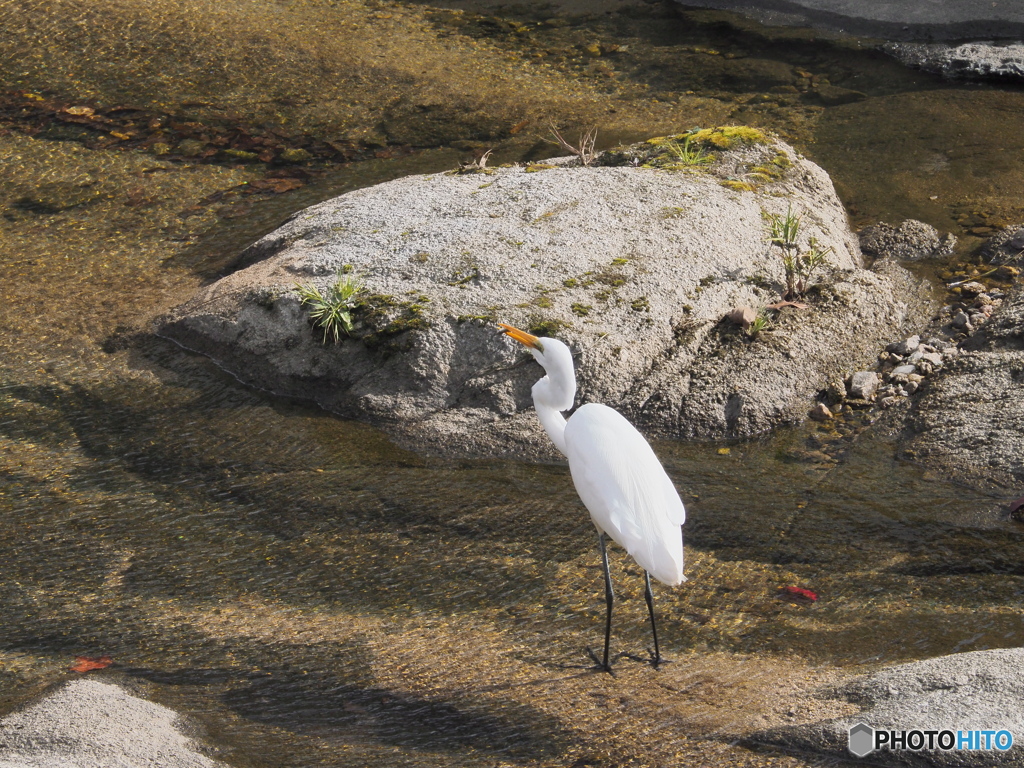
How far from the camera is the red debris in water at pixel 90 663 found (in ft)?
11.1

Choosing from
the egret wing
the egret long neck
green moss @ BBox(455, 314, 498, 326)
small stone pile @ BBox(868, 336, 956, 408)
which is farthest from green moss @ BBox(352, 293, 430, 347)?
small stone pile @ BBox(868, 336, 956, 408)

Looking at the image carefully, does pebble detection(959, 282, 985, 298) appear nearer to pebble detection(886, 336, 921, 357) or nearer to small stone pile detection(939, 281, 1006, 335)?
small stone pile detection(939, 281, 1006, 335)

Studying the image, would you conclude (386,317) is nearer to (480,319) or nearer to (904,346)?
(480,319)

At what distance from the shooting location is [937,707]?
9.51ft

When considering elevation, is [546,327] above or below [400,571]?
above

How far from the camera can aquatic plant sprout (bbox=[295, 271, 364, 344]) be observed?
4.96 metres

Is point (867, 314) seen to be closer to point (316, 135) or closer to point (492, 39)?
point (316, 135)

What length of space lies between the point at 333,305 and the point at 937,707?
10.9ft

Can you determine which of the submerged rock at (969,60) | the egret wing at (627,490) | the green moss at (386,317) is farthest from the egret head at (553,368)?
the submerged rock at (969,60)

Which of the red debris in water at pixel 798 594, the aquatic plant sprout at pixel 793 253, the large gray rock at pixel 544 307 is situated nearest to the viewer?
the red debris in water at pixel 798 594

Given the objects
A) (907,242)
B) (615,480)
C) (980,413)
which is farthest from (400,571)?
(907,242)

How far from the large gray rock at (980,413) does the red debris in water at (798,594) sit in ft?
3.54

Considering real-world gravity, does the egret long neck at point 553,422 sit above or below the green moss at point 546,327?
below

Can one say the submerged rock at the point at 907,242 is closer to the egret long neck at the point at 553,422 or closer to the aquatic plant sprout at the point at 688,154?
the aquatic plant sprout at the point at 688,154
